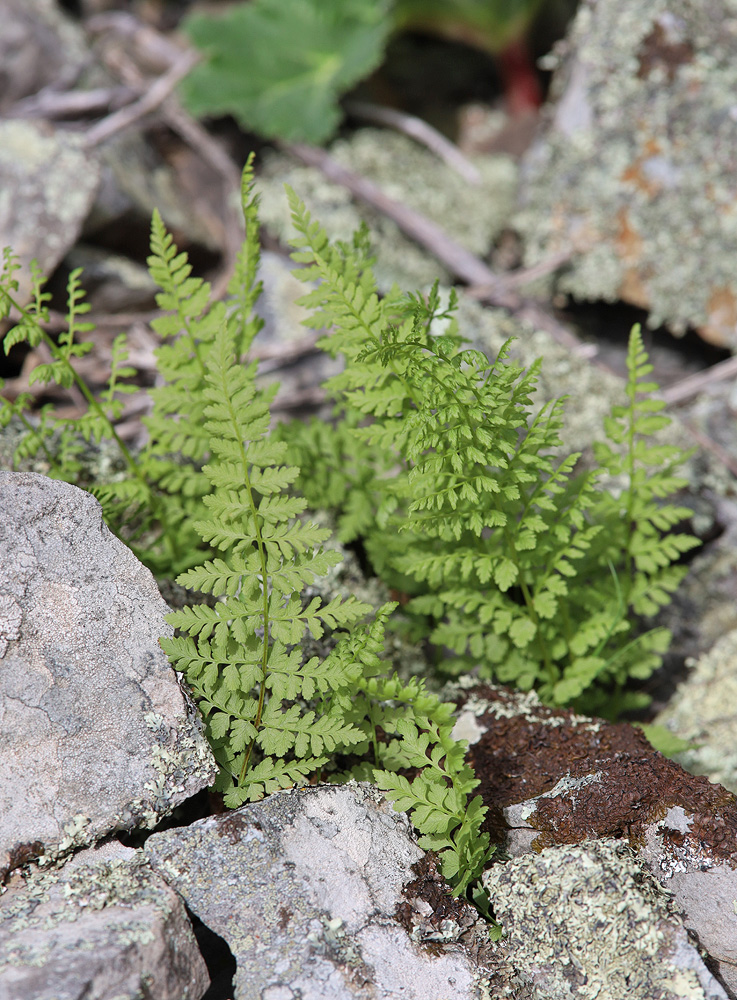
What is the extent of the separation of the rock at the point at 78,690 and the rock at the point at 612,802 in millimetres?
954

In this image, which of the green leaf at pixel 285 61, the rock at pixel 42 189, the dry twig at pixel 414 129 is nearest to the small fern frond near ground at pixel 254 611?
the rock at pixel 42 189

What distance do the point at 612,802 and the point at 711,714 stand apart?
1.20m

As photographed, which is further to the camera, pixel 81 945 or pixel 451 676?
pixel 451 676

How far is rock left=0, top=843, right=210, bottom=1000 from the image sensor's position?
5.74 ft

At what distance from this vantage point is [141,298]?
14.3ft

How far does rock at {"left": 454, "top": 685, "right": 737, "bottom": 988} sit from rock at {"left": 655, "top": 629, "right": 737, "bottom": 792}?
63 centimetres

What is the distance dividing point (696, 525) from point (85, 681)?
277 cm

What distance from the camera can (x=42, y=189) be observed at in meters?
4.16

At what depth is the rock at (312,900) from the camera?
6.54 feet

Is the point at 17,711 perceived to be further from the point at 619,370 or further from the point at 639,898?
the point at 619,370

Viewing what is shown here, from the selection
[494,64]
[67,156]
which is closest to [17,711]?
[67,156]

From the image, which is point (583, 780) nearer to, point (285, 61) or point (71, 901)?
point (71, 901)

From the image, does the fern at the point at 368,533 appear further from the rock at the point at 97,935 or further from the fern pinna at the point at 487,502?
the rock at the point at 97,935

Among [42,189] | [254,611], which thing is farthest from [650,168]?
[254,611]
